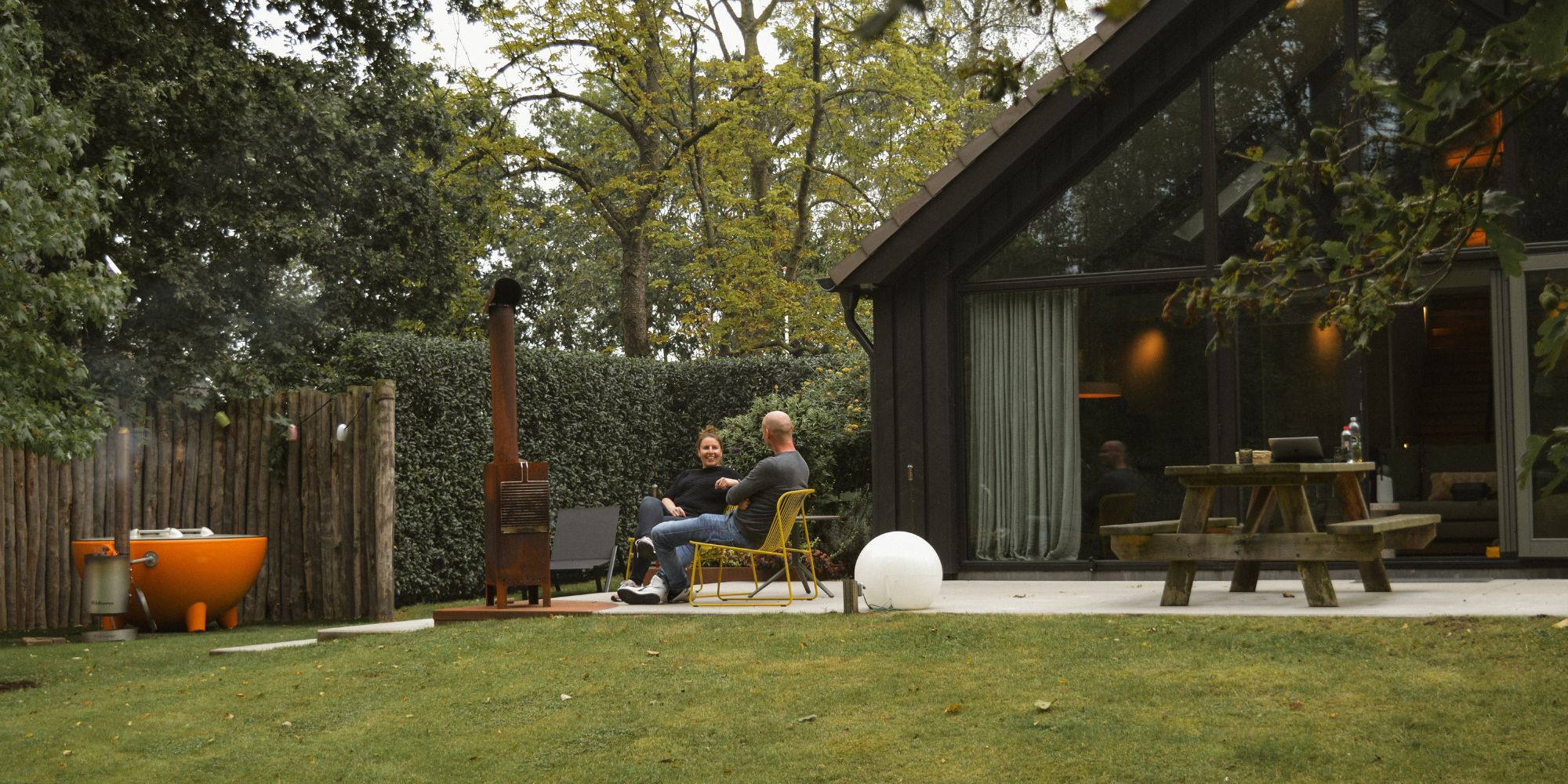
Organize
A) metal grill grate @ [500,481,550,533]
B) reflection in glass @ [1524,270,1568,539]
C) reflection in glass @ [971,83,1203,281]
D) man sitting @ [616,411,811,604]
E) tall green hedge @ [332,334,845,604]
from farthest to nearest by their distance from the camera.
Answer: tall green hedge @ [332,334,845,604]
reflection in glass @ [971,83,1203,281]
reflection in glass @ [1524,270,1568,539]
man sitting @ [616,411,811,604]
metal grill grate @ [500,481,550,533]

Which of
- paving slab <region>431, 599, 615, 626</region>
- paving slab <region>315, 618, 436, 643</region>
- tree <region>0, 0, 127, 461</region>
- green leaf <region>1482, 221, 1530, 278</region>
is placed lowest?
paving slab <region>315, 618, 436, 643</region>

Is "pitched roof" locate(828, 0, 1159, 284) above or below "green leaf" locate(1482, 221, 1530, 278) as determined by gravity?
above

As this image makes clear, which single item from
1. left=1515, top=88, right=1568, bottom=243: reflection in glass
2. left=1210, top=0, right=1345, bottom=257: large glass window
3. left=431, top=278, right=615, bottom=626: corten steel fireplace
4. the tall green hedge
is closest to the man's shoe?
left=431, top=278, right=615, bottom=626: corten steel fireplace

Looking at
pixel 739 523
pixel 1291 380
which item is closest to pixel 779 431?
pixel 739 523

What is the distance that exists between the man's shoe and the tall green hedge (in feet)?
9.80

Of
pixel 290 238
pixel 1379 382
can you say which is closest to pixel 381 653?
pixel 1379 382

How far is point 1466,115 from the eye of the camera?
8.86m

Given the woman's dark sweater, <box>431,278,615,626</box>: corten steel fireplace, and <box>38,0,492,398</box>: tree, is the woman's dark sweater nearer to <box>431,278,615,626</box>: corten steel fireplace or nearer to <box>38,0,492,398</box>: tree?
<box>431,278,615,626</box>: corten steel fireplace

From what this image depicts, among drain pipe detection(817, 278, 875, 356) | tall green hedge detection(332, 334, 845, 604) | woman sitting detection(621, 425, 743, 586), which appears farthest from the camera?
tall green hedge detection(332, 334, 845, 604)

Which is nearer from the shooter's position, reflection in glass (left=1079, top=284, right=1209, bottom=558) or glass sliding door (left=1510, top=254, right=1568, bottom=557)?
glass sliding door (left=1510, top=254, right=1568, bottom=557)

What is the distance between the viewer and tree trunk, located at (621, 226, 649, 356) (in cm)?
2020

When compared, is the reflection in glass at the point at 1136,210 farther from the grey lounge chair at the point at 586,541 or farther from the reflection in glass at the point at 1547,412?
the grey lounge chair at the point at 586,541

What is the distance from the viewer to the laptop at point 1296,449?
7680 millimetres

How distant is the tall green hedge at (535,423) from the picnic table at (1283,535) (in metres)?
5.99
